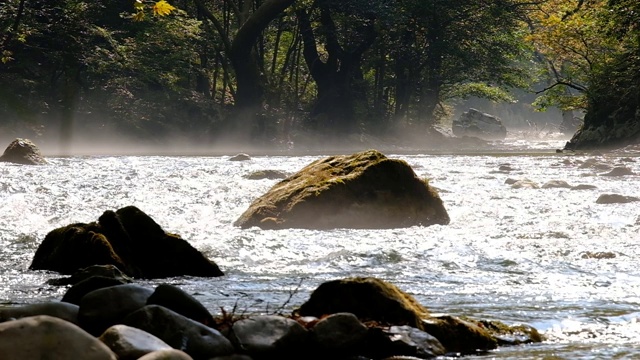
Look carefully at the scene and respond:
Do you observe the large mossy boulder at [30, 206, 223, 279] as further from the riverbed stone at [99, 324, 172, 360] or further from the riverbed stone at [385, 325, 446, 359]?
the riverbed stone at [99, 324, 172, 360]

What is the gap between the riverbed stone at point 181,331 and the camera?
522cm

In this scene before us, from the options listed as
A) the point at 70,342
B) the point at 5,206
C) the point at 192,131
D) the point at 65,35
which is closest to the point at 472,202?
the point at 5,206

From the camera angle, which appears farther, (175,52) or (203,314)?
(175,52)

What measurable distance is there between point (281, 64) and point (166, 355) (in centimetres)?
4848

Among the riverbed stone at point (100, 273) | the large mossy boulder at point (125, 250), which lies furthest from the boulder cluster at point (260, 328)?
the large mossy boulder at point (125, 250)

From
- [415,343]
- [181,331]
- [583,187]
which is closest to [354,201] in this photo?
[583,187]

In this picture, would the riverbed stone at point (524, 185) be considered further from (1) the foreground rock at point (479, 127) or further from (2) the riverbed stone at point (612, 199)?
(1) the foreground rock at point (479, 127)

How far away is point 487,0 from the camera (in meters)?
46.4

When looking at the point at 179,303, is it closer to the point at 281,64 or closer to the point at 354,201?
the point at 354,201

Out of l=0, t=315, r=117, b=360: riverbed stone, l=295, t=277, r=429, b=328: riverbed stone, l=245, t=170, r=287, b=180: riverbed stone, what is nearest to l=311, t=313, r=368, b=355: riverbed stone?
l=295, t=277, r=429, b=328: riverbed stone

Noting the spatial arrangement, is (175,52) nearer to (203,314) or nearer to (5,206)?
(5,206)

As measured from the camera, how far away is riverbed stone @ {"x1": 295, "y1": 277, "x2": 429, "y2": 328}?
6.00 meters

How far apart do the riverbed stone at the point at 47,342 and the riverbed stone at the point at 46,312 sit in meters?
1.09

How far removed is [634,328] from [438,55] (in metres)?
41.1
